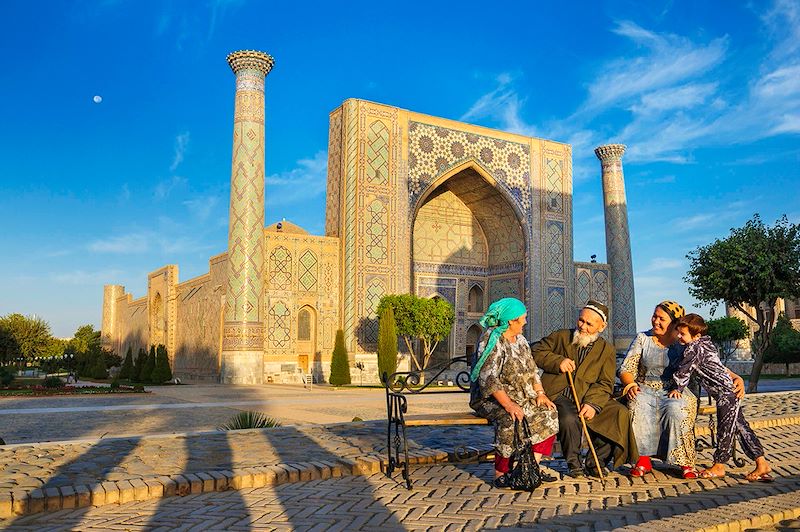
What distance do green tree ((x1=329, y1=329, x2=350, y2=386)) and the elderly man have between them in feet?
64.0

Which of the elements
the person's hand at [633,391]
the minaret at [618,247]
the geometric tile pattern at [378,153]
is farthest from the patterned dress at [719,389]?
the minaret at [618,247]

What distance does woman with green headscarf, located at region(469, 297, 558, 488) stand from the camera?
4707 mm

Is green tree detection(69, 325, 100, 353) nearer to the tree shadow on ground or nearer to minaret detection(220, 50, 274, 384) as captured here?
minaret detection(220, 50, 274, 384)

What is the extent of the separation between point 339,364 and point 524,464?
20146 mm

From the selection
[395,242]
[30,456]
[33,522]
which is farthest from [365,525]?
[395,242]

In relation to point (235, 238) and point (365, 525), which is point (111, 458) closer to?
point (365, 525)

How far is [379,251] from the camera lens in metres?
26.8

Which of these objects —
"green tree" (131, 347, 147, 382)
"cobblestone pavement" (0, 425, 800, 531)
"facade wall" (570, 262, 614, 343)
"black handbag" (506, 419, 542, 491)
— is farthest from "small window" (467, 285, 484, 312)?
"black handbag" (506, 419, 542, 491)

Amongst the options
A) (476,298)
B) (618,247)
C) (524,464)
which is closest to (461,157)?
(476,298)

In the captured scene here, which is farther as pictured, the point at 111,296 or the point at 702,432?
the point at 111,296

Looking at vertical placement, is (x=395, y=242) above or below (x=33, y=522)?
above

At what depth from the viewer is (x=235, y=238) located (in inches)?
950

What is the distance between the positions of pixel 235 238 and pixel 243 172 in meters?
2.35

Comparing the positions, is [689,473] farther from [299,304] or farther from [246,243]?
[299,304]
